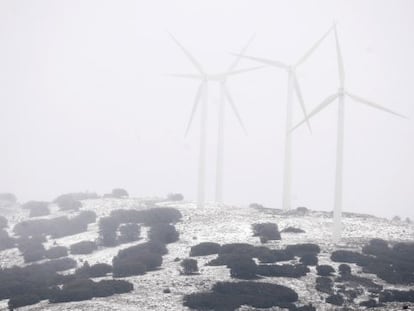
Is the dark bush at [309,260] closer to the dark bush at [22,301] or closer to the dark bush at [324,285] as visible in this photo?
the dark bush at [324,285]

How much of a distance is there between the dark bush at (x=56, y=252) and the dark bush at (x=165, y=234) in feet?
26.6

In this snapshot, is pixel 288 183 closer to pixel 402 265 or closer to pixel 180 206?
pixel 180 206

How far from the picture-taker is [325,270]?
4950cm

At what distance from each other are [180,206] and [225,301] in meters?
46.5

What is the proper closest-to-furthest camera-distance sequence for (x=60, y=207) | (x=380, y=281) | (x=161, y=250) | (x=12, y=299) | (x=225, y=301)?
(x=225, y=301) < (x=12, y=299) < (x=380, y=281) < (x=161, y=250) < (x=60, y=207)

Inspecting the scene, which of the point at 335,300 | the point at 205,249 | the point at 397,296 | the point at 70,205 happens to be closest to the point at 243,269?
the point at 335,300

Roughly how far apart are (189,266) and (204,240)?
1360 centimetres

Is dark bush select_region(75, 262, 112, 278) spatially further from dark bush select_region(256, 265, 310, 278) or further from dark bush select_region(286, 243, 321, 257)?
dark bush select_region(286, 243, 321, 257)

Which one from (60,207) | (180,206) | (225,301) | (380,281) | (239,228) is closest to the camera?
(225,301)

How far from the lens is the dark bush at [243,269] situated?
160 ft

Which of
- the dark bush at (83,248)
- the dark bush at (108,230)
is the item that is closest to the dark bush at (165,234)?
the dark bush at (108,230)

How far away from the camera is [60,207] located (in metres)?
97.1

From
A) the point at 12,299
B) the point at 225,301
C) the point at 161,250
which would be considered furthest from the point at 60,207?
the point at 225,301

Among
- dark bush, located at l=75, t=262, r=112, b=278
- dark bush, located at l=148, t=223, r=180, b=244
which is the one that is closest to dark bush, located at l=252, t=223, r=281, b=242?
dark bush, located at l=148, t=223, r=180, b=244
